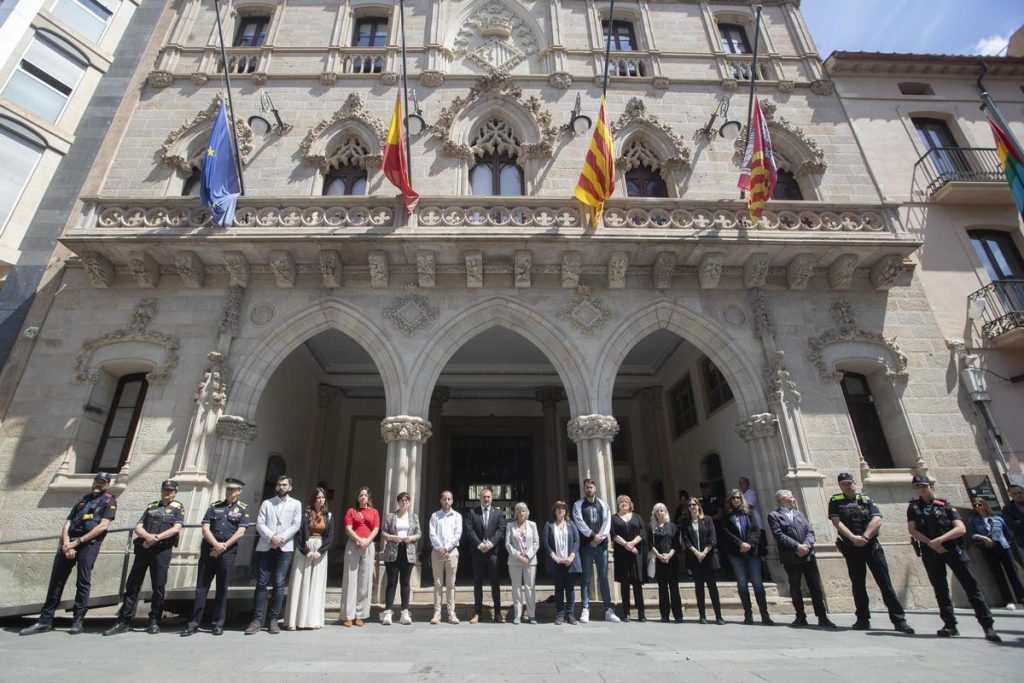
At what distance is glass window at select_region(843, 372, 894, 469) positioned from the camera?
10.1 m

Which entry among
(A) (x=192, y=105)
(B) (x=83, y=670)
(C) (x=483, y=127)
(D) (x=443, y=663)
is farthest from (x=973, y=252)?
(A) (x=192, y=105)

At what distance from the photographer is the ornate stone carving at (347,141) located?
12.6 m

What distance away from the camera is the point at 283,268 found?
1017cm

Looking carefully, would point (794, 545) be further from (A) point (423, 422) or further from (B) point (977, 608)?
(A) point (423, 422)

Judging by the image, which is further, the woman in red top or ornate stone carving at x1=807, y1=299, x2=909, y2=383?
ornate stone carving at x1=807, y1=299, x2=909, y2=383

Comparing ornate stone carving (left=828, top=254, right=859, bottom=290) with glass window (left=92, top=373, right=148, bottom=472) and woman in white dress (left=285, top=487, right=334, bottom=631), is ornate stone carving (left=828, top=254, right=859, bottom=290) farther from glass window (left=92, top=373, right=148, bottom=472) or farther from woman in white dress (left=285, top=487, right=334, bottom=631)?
glass window (left=92, top=373, right=148, bottom=472)

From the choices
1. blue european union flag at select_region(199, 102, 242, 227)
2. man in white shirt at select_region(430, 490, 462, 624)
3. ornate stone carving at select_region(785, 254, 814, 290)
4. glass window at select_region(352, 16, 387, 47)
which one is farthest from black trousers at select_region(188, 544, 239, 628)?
glass window at select_region(352, 16, 387, 47)

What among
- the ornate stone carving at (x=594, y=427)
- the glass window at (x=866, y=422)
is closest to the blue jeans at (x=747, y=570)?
the ornate stone carving at (x=594, y=427)

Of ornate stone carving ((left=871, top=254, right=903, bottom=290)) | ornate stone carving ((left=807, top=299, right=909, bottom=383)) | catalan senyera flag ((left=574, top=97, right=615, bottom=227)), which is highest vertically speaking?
catalan senyera flag ((left=574, top=97, right=615, bottom=227))

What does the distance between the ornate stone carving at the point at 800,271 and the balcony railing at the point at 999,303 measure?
4.15 meters

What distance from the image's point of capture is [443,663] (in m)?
4.16

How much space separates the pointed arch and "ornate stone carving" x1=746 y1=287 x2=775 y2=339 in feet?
12.5

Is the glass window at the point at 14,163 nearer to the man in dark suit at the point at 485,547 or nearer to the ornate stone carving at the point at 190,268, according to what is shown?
the ornate stone carving at the point at 190,268

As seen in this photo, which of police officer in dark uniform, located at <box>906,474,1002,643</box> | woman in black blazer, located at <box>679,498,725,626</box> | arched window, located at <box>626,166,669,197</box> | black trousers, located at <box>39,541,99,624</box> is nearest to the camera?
police officer in dark uniform, located at <box>906,474,1002,643</box>
